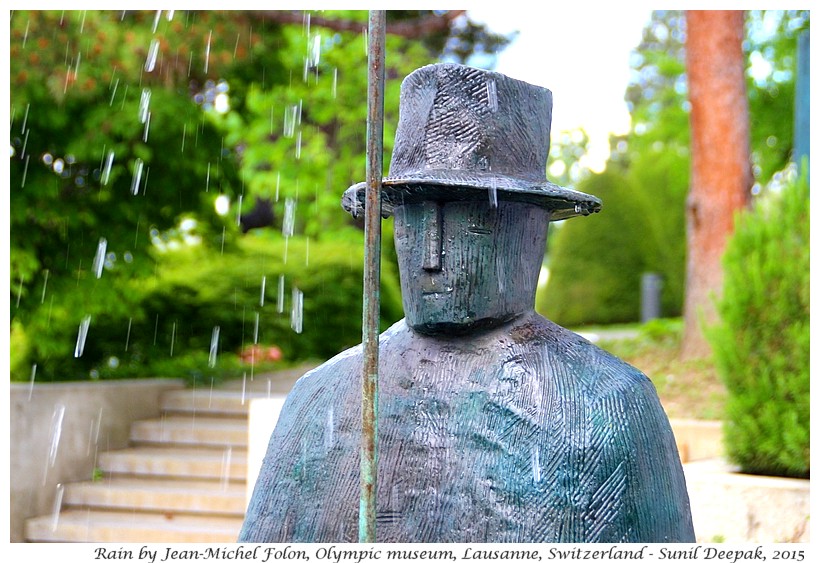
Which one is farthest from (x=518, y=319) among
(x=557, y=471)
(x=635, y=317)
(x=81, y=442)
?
(x=635, y=317)

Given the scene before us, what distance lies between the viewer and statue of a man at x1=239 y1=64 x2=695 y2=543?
2.42 m

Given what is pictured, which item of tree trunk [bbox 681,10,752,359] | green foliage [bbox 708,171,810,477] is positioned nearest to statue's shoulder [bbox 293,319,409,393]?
green foliage [bbox 708,171,810,477]

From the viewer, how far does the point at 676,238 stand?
17578mm

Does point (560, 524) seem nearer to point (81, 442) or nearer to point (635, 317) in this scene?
point (81, 442)

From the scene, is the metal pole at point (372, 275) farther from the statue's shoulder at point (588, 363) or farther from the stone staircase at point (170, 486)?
the stone staircase at point (170, 486)

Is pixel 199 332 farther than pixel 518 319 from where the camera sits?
Yes

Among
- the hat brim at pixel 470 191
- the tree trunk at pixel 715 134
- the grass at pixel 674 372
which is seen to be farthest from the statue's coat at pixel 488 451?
the tree trunk at pixel 715 134

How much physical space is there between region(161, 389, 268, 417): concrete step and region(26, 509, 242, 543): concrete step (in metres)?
1.30

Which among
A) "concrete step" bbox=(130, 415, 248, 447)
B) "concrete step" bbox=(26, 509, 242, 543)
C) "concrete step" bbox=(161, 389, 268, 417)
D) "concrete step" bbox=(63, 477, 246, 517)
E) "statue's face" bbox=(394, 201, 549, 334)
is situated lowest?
"concrete step" bbox=(26, 509, 242, 543)

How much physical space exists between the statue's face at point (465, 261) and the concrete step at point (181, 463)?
5807 mm

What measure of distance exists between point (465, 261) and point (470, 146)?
0.29 metres

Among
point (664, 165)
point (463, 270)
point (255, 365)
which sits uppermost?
point (664, 165)

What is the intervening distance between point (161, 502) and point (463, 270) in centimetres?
600

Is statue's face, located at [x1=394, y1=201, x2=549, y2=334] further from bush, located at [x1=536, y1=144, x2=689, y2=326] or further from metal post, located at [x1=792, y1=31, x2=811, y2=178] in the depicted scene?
bush, located at [x1=536, y1=144, x2=689, y2=326]
